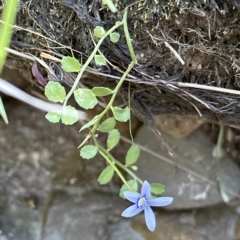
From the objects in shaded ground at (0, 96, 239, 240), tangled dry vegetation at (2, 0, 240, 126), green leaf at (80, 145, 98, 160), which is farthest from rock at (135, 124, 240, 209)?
green leaf at (80, 145, 98, 160)

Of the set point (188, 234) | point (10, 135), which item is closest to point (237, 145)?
point (188, 234)

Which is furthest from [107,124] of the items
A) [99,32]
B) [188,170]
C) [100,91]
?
[188,170]

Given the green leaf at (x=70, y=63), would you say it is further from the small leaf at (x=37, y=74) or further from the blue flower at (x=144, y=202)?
the blue flower at (x=144, y=202)

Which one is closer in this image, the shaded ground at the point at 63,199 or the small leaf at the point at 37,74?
the small leaf at the point at 37,74

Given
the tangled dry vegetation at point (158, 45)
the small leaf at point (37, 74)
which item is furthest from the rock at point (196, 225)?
the small leaf at point (37, 74)

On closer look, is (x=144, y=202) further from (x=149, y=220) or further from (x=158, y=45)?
(x=158, y=45)

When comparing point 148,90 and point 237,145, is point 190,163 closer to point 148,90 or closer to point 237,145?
point 237,145
